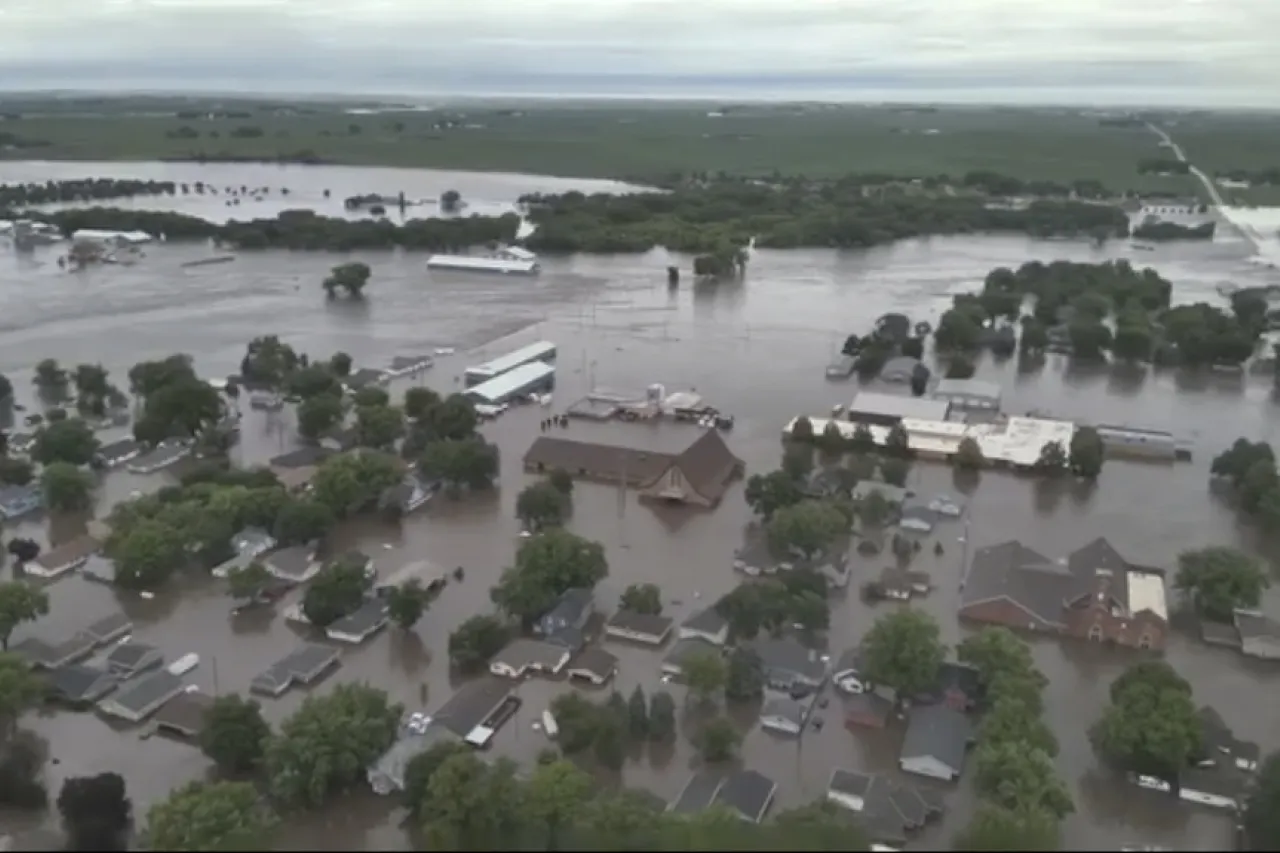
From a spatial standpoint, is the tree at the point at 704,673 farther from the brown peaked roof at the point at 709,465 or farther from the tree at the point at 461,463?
the tree at the point at 461,463

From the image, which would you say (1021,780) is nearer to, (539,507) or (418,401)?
(539,507)

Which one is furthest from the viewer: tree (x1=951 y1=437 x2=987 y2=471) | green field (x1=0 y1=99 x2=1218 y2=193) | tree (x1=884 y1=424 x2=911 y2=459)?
green field (x1=0 y1=99 x2=1218 y2=193)

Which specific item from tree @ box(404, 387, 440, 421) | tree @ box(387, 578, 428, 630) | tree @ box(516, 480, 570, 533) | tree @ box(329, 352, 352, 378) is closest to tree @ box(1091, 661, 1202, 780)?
tree @ box(387, 578, 428, 630)

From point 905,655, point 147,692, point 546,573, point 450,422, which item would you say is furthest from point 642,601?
point 450,422

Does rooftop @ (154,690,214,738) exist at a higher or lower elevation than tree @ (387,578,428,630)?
lower

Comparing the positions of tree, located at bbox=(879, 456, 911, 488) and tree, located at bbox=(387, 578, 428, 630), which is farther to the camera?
tree, located at bbox=(879, 456, 911, 488)

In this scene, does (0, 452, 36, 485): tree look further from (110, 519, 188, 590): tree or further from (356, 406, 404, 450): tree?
(356, 406, 404, 450): tree

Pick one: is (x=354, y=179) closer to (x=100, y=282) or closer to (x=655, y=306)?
(x=100, y=282)
